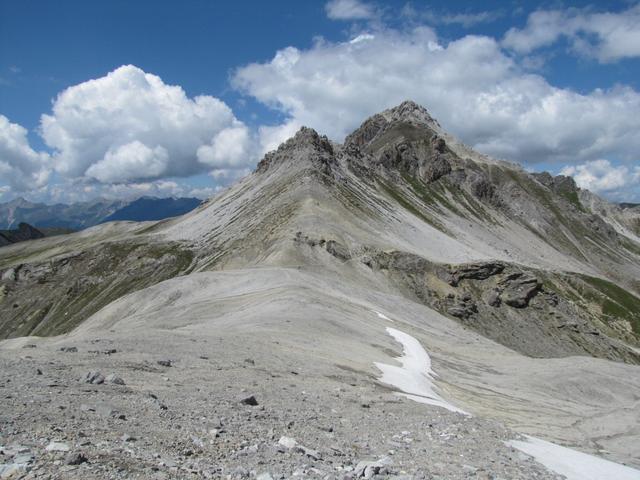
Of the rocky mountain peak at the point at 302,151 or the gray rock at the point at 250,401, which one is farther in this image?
the rocky mountain peak at the point at 302,151

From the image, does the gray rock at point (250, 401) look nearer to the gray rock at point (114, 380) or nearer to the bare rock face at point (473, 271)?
the gray rock at point (114, 380)

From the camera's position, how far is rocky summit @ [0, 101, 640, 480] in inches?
512

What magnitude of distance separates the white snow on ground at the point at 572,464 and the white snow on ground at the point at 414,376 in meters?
4.30

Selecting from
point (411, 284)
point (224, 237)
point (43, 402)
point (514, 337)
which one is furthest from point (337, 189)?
point (43, 402)

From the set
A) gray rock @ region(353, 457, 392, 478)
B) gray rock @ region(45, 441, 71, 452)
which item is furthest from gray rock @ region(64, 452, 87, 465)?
gray rock @ region(353, 457, 392, 478)

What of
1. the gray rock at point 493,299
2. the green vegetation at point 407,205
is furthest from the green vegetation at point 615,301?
the gray rock at point 493,299

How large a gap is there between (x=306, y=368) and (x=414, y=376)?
10506mm

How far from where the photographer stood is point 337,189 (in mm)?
135875

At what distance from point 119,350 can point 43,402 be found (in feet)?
Result: 33.2

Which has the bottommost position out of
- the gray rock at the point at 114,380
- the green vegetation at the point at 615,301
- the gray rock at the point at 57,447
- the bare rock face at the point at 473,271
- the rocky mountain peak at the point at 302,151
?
the green vegetation at the point at 615,301

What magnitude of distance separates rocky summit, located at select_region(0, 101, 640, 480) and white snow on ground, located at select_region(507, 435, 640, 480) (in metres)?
0.13

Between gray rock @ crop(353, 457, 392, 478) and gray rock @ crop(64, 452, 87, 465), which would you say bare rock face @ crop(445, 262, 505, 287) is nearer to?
gray rock @ crop(353, 457, 392, 478)

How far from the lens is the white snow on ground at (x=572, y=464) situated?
18397 mm

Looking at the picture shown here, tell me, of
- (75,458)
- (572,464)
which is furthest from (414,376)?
(75,458)
